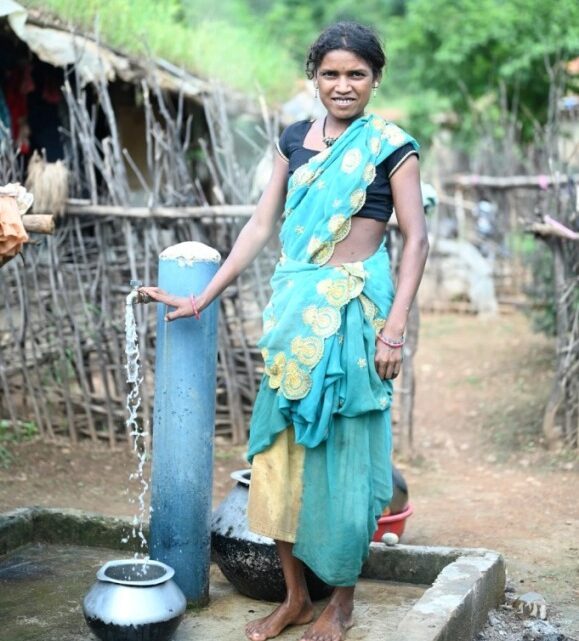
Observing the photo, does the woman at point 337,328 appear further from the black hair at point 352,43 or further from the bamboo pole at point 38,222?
the bamboo pole at point 38,222

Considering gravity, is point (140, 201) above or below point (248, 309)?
above

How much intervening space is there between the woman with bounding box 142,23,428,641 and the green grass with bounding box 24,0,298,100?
132 inches

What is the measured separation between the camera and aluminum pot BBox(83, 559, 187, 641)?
2.87 m

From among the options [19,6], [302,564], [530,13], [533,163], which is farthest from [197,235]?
[530,13]

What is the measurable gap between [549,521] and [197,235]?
2.54 metres

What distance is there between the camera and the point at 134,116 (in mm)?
8562

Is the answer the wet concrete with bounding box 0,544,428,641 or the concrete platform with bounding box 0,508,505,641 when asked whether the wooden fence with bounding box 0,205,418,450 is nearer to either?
the concrete platform with bounding box 0,508,505,641

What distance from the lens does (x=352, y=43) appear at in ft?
9.75

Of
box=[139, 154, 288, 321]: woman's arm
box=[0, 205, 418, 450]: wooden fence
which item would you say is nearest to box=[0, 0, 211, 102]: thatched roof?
box=[0, 205, 418, 450]: wooden fence

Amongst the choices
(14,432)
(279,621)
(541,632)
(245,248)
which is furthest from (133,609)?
(14,432)

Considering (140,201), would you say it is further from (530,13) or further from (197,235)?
(530,13)

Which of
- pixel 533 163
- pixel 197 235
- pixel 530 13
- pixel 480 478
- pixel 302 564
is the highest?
pixel 530 13

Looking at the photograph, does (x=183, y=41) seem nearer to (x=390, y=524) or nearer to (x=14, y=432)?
(x=14, y=432)

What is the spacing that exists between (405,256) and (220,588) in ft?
4.91
